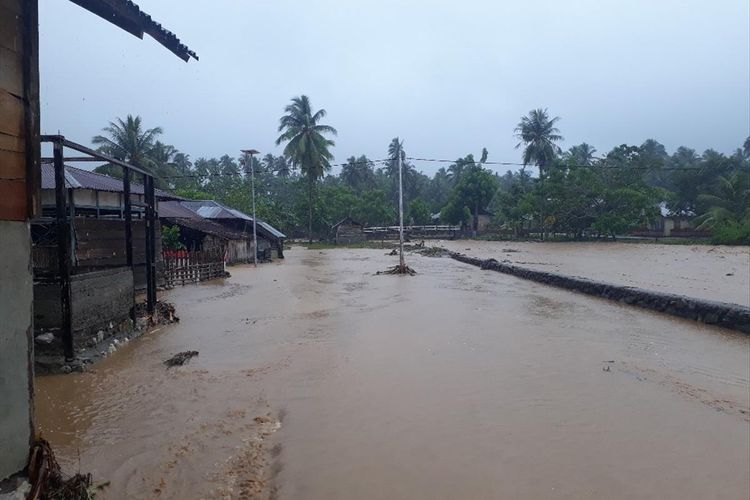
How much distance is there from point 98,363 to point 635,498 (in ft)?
24.1

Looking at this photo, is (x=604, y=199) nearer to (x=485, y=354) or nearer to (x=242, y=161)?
(x=485, y=354)

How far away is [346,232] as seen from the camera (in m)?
54.8

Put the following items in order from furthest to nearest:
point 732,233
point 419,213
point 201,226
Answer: point 419,213, point 732,233, point 201,226

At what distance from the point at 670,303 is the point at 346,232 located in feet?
141

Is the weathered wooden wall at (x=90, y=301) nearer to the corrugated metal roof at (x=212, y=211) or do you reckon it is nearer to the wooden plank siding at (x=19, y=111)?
the wooden plank siding at (x=19, y=111)

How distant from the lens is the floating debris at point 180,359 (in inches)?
314

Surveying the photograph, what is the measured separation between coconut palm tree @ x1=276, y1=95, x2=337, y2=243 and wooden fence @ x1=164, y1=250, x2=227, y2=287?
26.8 metres

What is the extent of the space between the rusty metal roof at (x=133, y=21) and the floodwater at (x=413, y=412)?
388 cm

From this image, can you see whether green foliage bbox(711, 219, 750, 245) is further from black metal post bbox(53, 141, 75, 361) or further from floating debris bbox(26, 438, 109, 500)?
floating debris bbox(26, 438, 109, 500)

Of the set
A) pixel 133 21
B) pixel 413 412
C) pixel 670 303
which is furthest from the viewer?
pixel 670 303

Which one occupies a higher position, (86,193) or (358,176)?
(358,176)

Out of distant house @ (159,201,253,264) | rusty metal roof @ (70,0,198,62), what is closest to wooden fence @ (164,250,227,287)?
distant house @ (159,201,253,264)

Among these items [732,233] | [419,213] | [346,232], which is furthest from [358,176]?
[732,233]

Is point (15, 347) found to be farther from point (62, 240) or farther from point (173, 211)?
point (173, 211)
